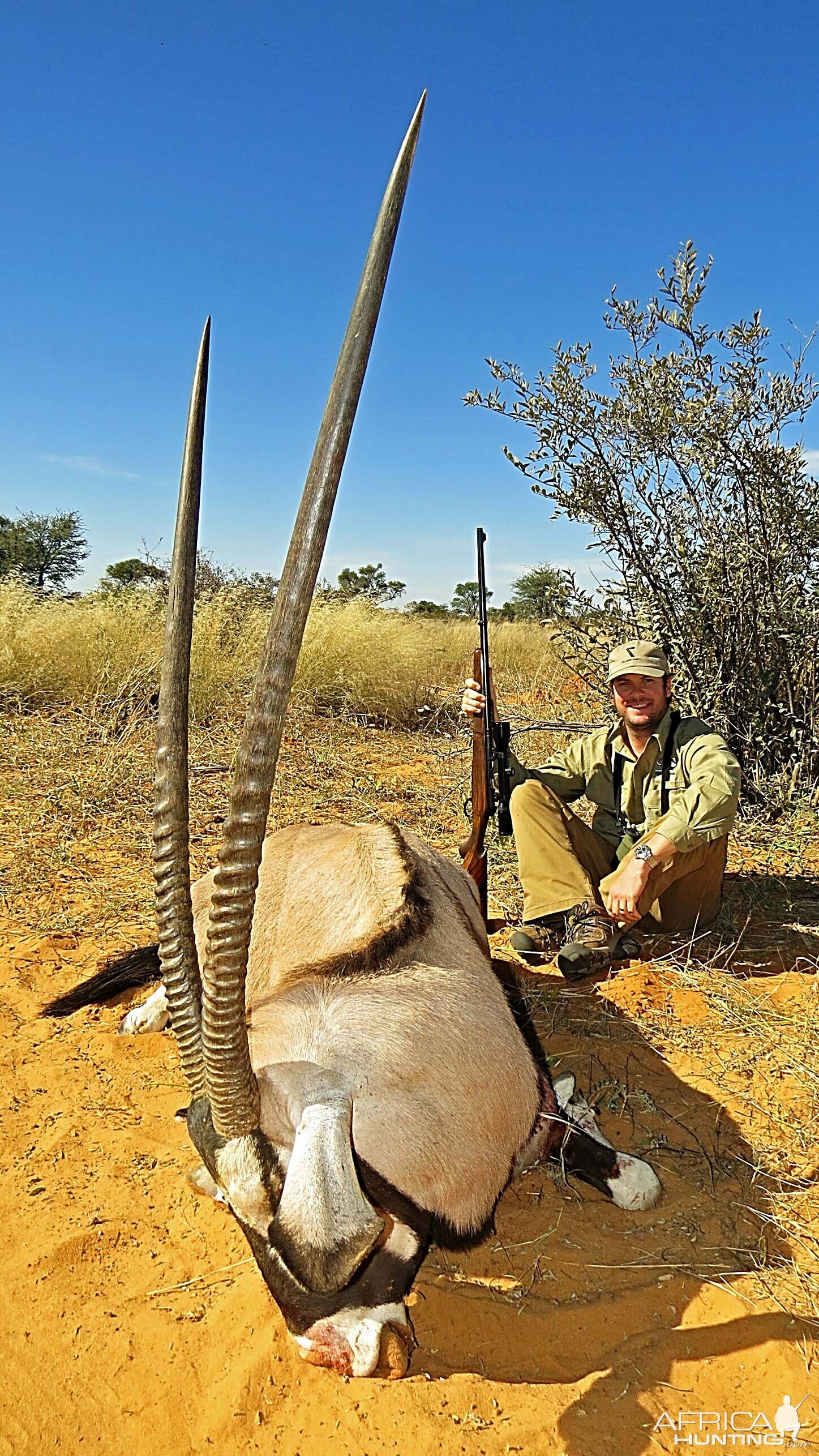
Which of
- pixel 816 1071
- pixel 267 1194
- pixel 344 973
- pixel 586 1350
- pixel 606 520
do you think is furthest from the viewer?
pixel 606 520

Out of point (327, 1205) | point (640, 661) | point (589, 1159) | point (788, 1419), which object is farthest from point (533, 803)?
point (327, 1205)

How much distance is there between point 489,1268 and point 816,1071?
1.42 m

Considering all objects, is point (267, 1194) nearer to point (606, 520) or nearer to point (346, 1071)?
point (346, 1071)

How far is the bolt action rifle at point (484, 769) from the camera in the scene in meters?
3.95

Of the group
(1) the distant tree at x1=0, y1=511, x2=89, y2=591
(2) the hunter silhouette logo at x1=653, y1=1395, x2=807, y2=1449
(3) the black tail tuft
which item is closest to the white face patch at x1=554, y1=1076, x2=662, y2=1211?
(2) the hunter silhouette logo at x1=653, y1=1395, x2=807, y2=1449

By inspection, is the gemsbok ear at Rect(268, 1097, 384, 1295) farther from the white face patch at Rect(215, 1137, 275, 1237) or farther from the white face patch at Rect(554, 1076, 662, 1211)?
the white face patch at Rect(554, 1076, 662, 1211)

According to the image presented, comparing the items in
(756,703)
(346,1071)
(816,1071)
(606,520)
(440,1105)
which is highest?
(606,520)

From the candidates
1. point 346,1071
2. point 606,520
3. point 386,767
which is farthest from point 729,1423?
point 386,767

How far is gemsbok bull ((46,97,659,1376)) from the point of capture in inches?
56.6

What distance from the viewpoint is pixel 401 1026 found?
219 centimetres

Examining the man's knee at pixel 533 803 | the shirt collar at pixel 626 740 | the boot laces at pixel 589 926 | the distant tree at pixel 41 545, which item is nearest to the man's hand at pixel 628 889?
the boot laces at pixel 589 926

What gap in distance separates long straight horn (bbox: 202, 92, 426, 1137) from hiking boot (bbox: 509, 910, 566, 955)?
2466 mm

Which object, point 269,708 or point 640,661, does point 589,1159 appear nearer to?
point 269,708

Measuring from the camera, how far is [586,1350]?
6.87ft
